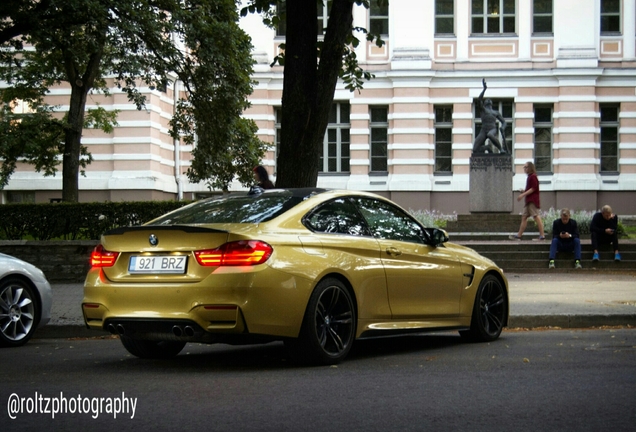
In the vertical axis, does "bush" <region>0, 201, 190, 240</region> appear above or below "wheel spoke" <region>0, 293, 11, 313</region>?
above

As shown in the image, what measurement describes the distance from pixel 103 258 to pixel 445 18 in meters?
32.8

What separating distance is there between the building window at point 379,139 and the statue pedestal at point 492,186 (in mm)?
10572

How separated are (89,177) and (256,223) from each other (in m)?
30.2

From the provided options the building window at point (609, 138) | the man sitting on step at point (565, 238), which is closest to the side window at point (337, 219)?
the man sitting on step at point (565, 238)

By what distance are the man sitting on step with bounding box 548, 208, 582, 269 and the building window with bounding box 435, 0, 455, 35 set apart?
1881cm

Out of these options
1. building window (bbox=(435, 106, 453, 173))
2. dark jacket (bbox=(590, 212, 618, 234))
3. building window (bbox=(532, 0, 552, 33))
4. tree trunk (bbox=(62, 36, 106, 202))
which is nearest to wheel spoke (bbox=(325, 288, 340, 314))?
dark jacket (bbox=(590, 212, 618, 234))

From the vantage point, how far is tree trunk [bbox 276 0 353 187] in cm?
1499

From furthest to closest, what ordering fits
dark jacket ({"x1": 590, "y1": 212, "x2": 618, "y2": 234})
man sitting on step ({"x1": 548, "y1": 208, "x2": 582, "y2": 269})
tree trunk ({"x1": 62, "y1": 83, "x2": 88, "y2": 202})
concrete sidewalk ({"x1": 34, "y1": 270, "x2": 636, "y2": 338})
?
1. tree trunk ({"x1": 62, "y1": 83, "x2": 88, "y2": 202})
2. dark jacket ({"x1": 590, "y1": 212, "x2": 618, "y2": 234})
3. man sitting on step ({"x1": 548, "y1": 208, "x2": 582, "y2": 269})
4. concrete sidewalk ({"x1": 34, "y1": 270, "x2": 636, "y2": 338})

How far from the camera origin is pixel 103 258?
343 inches

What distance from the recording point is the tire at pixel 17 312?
10.9 meters

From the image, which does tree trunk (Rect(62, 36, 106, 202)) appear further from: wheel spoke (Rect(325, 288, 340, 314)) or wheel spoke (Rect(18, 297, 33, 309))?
wheel spoke (Rect(325, 288, 340, 314))

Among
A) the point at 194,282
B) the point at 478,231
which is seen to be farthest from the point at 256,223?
the point at 478,231

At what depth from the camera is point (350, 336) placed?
8.91 meters

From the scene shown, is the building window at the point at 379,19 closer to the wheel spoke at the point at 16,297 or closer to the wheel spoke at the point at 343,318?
the wheel spoke at the point at 16,297
